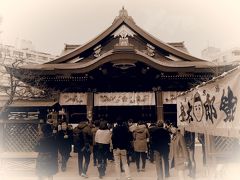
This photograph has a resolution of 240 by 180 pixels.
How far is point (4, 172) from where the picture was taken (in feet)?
27.9

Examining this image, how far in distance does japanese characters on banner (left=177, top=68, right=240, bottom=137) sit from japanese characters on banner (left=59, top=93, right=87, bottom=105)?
933cm

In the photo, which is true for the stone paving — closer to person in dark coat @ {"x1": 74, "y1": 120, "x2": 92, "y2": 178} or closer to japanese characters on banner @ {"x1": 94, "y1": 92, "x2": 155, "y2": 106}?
person in dark coat @ {"x1": 74, "y1": 120, "x2": 92, "y2": 178}

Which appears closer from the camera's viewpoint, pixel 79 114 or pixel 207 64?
pixel 207 64

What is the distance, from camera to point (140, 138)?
894 cm

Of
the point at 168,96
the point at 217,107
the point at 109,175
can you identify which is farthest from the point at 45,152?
the point at 168,96

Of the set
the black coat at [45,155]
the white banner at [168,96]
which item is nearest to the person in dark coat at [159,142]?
the black coat at [45,155]

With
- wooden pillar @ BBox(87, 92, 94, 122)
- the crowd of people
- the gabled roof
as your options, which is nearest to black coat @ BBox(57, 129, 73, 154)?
the crowd of people

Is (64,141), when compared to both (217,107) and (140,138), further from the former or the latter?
(217,107)

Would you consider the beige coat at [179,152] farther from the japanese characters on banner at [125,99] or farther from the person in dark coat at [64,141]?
the japanese characters on banner at [125,99]

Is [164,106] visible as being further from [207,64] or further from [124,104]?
[207,64]

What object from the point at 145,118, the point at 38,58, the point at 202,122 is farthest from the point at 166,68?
the point at 38,58

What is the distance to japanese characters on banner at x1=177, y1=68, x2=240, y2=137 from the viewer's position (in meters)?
4.54

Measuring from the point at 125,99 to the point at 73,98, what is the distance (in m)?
3.21

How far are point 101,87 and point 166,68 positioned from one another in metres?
4.20
